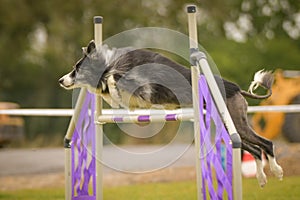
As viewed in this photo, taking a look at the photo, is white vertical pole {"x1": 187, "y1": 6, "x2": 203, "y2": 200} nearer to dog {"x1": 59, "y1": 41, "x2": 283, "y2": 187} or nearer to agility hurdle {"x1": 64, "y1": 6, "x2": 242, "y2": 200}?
agility hurdle {"x1": 64, "y1": 6, "x2": 242, "y2": 200}

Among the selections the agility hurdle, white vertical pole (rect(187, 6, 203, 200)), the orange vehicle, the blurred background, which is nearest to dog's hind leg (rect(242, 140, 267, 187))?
the agility hurdle

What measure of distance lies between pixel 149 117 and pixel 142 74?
17.2 inches

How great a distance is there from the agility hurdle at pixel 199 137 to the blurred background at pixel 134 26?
11660 mm

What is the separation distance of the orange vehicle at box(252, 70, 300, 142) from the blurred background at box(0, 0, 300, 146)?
351 centimetres

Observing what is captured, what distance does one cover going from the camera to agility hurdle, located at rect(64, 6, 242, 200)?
15.5 feet

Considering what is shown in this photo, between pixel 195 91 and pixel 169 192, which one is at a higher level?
pixel 195 91

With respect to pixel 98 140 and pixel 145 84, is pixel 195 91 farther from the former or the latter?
pixel 98 140

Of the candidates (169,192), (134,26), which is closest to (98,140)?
(169,192)

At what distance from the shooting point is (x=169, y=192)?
7938 mm

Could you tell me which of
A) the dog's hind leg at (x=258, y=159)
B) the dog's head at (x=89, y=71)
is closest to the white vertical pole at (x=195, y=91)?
the dog's hind leg at (x=258, y=159)

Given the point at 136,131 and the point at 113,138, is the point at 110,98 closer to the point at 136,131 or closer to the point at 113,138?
the point at 136,131

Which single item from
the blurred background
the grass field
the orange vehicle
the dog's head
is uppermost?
the blurred background

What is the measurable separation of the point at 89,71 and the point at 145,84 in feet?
1.76

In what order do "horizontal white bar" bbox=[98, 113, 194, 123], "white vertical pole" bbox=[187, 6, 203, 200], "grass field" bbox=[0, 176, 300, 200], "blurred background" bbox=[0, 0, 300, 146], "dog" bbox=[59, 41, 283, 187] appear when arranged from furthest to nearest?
"blurred background" bbox=[0, 0, 300, 146], "grass field" bbox=[0, 176, 300, 200], "dog" bbox=[59, 41, 283, 187], "horizontal white bar" bbox=[98, 113, 194, 123], "white vertical pole" bbox=[187, 6, 203, 200]
